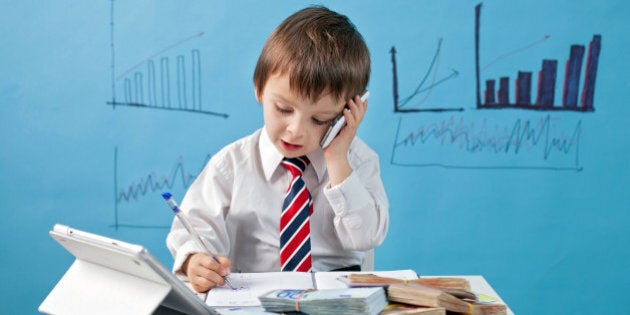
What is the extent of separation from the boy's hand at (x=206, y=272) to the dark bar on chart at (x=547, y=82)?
5.30 feet

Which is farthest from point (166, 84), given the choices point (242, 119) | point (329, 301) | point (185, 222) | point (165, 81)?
point (329, 301)

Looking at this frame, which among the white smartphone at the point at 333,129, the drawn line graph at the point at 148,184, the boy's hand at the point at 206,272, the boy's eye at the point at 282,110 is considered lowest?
the boy's hand at the point at 206,272

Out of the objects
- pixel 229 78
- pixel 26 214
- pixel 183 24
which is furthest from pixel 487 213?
pixel 26 214

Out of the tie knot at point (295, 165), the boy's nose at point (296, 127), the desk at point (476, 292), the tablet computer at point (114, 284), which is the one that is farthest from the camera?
the tie knot at point (295, 165)

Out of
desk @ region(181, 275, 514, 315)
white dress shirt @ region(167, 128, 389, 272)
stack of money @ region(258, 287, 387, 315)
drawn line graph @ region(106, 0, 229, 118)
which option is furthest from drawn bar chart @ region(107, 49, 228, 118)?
stack of money @ region(258, 287, 387, 315)

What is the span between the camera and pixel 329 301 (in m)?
0.94

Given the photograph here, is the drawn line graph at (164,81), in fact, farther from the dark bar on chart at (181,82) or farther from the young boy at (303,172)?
the young boy at (303,172)

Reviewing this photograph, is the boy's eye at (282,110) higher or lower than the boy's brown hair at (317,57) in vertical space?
lower

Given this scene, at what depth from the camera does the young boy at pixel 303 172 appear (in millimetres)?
1333

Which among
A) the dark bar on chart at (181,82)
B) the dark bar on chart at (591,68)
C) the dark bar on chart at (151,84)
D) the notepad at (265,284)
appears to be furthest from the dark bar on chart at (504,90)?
the notepad at (265,284)

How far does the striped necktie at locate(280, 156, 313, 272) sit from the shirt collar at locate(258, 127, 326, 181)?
0.18 ft

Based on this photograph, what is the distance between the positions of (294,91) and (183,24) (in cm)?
125

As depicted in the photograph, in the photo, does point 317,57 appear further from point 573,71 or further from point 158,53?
point 573,71

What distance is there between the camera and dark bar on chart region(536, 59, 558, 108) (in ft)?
8.11
